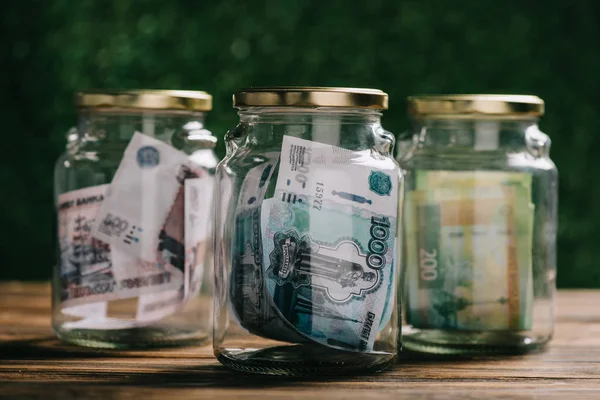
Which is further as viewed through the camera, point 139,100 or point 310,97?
point 139,100

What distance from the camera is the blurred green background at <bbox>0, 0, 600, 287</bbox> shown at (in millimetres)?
1630

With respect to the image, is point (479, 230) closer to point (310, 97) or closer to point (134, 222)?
point (310, 97)

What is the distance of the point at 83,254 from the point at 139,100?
18 cm

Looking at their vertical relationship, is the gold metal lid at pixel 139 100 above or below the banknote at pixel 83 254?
above

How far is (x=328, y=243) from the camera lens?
34.7 inches

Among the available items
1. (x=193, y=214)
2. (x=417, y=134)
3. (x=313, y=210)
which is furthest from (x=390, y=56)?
(x=313, y=210)

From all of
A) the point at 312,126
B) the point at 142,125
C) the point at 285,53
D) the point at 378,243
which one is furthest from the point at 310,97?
the point at 285,53

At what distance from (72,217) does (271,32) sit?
690 millimetres

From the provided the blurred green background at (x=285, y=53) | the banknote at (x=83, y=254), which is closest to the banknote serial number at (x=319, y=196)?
the banknote at (x=83, y=254)

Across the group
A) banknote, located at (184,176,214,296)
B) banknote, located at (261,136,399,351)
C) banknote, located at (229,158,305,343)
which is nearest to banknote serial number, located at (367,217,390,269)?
banknote, located at (261,136,399,351)

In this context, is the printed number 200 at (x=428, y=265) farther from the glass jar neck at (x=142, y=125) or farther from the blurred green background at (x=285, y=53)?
the blurred green background at (x=285, y=53)

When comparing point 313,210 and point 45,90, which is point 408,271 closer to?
point 313,210

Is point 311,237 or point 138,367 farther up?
point 311,237

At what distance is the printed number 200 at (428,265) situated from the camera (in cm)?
103
